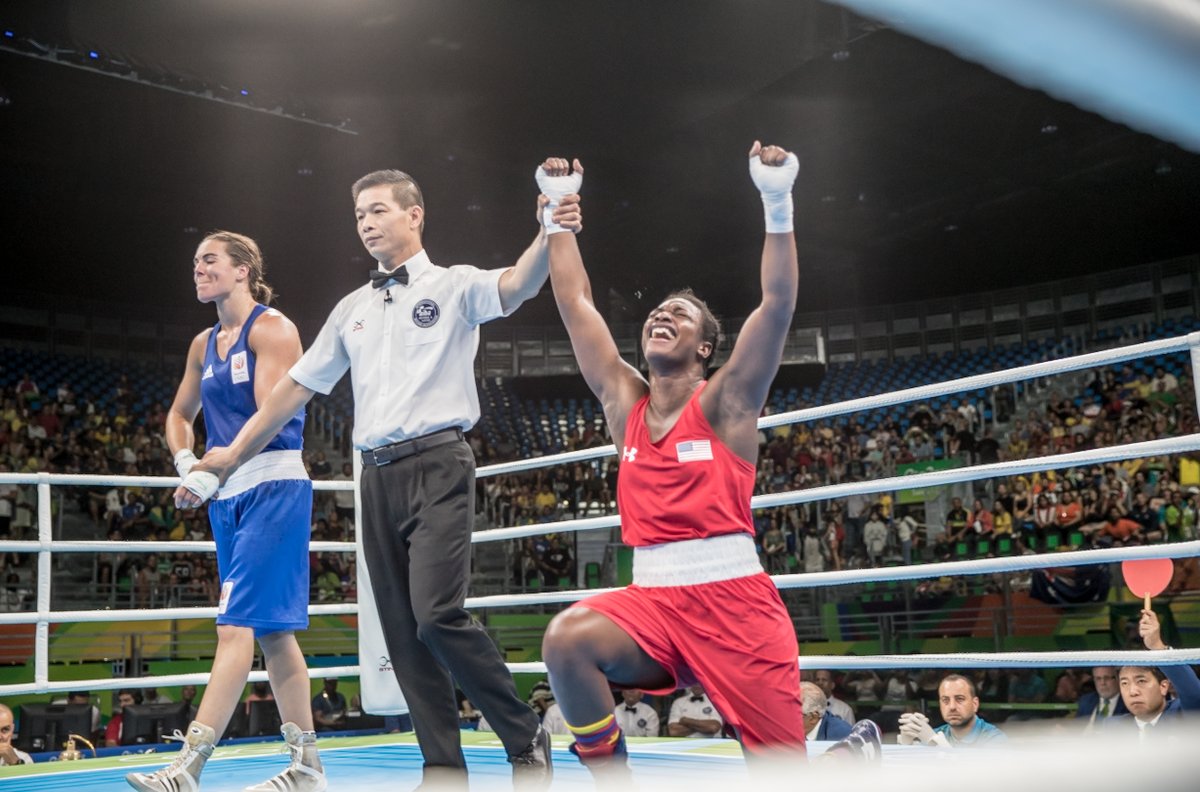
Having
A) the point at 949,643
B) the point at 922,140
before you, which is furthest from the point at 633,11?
the point at 949,643

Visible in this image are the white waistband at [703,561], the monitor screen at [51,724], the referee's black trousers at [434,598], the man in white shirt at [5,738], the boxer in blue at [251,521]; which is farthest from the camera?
the monitor screen at [51,724]

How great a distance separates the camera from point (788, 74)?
1158 cm

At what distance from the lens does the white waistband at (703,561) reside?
2170 millimetres

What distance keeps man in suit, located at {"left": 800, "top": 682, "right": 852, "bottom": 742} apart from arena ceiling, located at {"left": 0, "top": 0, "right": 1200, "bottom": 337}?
650 cm

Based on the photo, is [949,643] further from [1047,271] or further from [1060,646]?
[1047,271]

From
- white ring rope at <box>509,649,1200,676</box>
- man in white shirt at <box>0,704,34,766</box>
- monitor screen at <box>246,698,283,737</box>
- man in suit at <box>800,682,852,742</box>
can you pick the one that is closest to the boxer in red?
white ring rope at <box>509,649,1200,676</box>

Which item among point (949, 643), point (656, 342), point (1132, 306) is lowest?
point (949, 643)

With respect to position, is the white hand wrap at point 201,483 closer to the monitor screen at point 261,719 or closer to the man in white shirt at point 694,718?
the man in white shirt at point 694,718

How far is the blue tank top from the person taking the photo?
3014 millimetres

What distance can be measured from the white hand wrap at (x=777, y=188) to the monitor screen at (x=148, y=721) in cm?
672

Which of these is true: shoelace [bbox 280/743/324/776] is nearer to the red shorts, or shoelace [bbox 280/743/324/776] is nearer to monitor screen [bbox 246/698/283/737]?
the red shorts

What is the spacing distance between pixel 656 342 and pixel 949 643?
7.96 metres

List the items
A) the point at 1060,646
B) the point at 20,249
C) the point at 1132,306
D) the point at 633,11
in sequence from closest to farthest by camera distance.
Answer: the point at 1060,646, the point at 633,11, the point at 20,249, the point at 1132,306

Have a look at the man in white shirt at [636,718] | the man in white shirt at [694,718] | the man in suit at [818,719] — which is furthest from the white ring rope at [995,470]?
the man in white shirt at [694,718]
